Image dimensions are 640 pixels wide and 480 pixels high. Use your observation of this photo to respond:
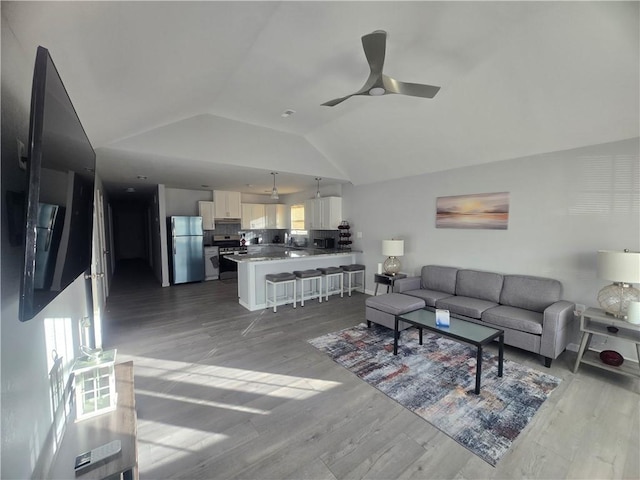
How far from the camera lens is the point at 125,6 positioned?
1174 mm

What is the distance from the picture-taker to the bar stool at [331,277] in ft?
17.2

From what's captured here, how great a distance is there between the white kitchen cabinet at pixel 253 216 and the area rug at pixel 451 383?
16.8 ft

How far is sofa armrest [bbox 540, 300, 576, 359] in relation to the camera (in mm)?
2734

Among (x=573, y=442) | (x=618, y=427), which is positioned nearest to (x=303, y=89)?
(x=573, y=442)

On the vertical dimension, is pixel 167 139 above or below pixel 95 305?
above

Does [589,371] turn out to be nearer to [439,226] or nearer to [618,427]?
[618,427]

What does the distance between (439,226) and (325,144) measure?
243 centimetres

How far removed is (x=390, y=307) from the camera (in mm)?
3477

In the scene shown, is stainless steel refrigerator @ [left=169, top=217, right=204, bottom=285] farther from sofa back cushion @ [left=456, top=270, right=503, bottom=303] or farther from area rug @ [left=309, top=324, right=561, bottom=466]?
sofa back cushion @ [left=456, top=270, right=503, bottom=303]

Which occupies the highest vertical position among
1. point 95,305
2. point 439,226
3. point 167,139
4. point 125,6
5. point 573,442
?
point 167,139

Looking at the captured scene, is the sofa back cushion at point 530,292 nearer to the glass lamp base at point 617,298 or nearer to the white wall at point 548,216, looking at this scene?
the white wall at point 548,216

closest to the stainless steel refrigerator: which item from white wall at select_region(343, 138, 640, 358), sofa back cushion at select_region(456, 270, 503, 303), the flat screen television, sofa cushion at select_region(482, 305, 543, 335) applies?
white wall at select_region(343, 138, 640, 358)

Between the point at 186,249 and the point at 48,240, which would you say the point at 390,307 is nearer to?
the point at 48,240

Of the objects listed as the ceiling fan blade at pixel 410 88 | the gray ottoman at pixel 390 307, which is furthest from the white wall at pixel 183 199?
the ceiling fan blade at pixel 410 88
